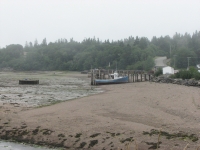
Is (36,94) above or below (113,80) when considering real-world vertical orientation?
below

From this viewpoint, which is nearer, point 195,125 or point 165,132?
point 165,132

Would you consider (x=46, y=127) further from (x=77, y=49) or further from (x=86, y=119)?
(x=77, y=49)

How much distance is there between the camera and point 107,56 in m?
137

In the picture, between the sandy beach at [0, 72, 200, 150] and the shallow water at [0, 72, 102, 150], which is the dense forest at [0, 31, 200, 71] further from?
the sandy beach at [0, 72, 200, 150]

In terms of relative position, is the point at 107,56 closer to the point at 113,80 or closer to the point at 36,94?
the point at 113,80

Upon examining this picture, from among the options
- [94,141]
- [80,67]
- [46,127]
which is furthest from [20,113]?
[80,67]

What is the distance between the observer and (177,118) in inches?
607

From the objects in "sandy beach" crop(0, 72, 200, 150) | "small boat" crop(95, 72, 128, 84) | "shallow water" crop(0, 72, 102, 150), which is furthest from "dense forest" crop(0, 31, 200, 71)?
"sandy beach" crop(0, 72, 200, 150)

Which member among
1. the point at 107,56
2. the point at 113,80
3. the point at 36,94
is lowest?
the point at 36,94

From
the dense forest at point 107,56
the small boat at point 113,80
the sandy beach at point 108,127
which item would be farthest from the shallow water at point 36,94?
the dense forest at point 107,56

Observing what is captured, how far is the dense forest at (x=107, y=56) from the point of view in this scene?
10900 centimetres

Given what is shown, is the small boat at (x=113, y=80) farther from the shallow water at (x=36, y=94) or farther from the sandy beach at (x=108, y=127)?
the sandy beach at (x=108, y=127)

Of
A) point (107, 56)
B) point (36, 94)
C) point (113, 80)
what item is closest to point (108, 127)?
point (36, 94)

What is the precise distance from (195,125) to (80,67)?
139 metres
